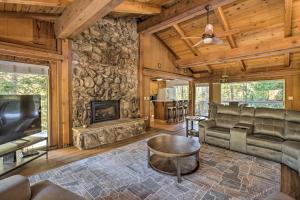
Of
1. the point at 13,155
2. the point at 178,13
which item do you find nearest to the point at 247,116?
the point at 178,13

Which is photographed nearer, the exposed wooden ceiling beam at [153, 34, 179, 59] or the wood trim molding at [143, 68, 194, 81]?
the wood trim molding at [143, 68, 194, 81]

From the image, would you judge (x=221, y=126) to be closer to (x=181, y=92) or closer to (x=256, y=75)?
(x=256, y=75)

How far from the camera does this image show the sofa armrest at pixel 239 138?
3.88m

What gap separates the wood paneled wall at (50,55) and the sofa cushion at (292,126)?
16.9 feet

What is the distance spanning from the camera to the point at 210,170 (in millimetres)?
3064

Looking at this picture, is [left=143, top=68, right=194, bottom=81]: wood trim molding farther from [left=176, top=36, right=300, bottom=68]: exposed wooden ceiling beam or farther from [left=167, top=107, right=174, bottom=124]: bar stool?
[left=167, top=107, right=174, bottom=124]: bar stool

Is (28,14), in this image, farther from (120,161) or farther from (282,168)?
(282,168)

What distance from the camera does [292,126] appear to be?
12.0 feet

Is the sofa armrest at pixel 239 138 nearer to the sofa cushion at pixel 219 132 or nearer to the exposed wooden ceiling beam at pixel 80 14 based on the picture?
the sofa cushion at pixel 219 132

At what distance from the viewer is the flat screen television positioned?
9.35 feet

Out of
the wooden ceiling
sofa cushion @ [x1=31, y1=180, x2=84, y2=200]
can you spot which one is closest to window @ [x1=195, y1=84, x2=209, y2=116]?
the wooden ceiling

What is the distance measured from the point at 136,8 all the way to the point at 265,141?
452 centimetres

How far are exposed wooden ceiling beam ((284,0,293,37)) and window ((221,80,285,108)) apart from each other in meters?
3.00

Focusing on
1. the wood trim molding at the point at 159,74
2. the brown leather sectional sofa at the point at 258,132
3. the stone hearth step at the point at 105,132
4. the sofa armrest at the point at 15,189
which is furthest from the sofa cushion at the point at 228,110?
the sofa armrest at the point at 15,189
